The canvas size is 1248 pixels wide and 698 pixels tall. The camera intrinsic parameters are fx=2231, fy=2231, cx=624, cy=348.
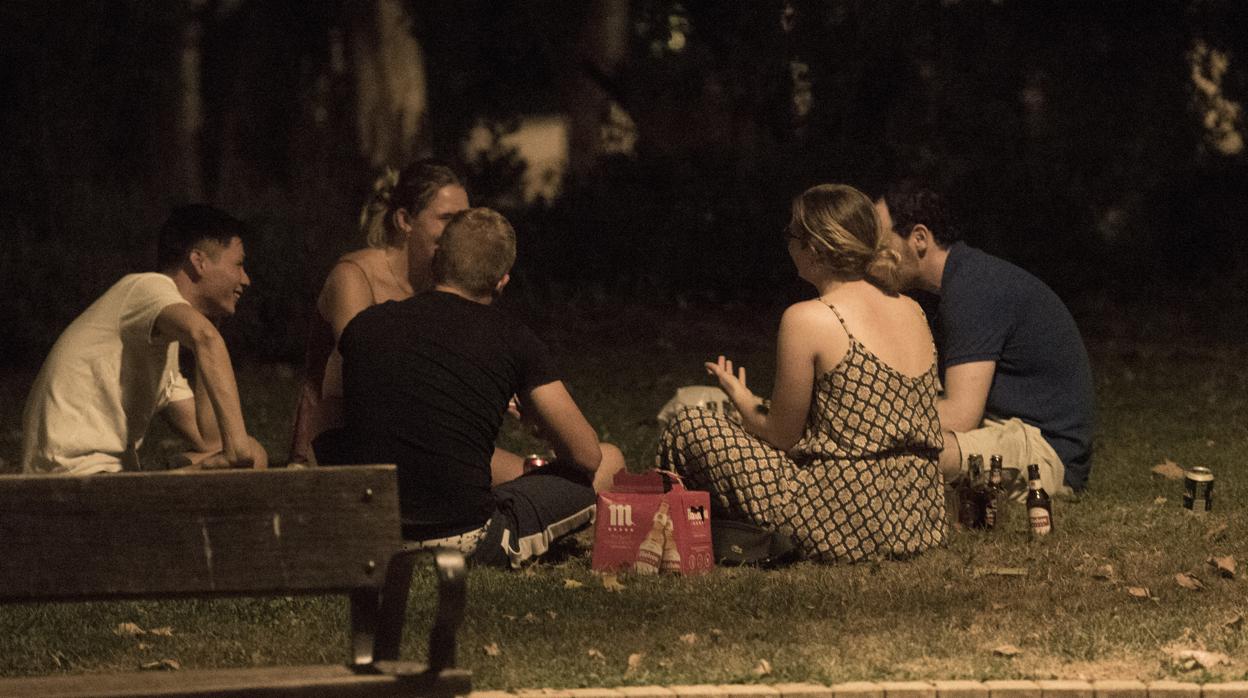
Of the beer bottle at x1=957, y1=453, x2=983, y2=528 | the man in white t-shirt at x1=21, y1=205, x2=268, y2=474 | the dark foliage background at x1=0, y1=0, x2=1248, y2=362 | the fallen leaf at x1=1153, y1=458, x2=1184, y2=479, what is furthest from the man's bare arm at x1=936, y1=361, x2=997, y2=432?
the dark foliage background at x1=0, y1=0, x2=1248, y2=362

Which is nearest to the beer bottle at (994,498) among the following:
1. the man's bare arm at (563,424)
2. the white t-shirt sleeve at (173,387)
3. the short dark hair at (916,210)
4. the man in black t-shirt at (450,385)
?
the short dark hair at (916,210)

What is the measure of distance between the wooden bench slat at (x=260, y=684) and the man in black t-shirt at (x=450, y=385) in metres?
2.42

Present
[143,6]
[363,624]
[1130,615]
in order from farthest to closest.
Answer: [143,6] < [1130,615] < [363,624]

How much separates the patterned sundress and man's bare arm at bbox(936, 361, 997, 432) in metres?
1.03

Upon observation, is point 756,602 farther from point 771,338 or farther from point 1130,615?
point 771,338

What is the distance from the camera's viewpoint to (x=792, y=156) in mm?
20219

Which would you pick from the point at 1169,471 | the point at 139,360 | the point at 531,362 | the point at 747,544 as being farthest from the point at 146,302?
the point at 1169,471

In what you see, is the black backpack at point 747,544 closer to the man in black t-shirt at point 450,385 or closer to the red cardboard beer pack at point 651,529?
the red cardboard beer pack at point 651,529

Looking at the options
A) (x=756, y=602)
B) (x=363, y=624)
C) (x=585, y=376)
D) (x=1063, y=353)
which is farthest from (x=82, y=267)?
(x=363, y=624)

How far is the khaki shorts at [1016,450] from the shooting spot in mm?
9070

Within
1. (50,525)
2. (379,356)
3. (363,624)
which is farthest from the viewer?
(379,356)

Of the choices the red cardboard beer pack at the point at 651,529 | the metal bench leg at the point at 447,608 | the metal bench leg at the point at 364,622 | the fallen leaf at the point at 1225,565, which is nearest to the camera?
the metal bench leg at the point at 447,608

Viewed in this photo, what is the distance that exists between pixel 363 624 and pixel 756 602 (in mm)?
2210

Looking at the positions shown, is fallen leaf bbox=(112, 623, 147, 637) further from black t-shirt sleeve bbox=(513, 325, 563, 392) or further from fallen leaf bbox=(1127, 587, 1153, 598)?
fallen leaf bbox=(1127, 587, 1153, 598)
